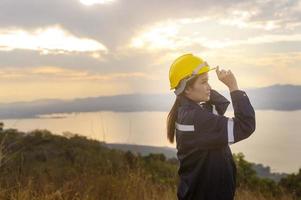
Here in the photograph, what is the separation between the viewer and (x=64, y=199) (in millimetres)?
6480

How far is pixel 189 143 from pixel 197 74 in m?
0.51

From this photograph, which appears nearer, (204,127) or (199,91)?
(204,127)

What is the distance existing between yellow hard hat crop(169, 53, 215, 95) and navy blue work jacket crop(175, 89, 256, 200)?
0.36ft

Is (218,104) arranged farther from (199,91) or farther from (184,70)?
(184,70)

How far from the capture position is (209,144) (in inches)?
158

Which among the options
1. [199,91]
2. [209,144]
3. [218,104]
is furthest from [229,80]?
[209,144]

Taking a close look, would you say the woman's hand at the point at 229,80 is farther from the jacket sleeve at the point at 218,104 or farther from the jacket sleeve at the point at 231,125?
the jacket sleeve at the point at 218,104

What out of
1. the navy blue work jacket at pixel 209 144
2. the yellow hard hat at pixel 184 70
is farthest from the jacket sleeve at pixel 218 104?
the yellow hard hat at pixel 184 70

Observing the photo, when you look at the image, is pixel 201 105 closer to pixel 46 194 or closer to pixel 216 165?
pixel 216 165

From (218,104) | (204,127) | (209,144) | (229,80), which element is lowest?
(209,144)

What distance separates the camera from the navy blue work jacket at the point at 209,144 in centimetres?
395

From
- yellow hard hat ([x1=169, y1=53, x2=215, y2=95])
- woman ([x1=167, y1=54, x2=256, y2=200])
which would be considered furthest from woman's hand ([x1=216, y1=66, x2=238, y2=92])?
yellow hard hat ([x1=169, y1=53, x2=215, y2=95])

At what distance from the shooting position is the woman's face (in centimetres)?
421

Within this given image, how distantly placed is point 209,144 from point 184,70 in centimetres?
59
